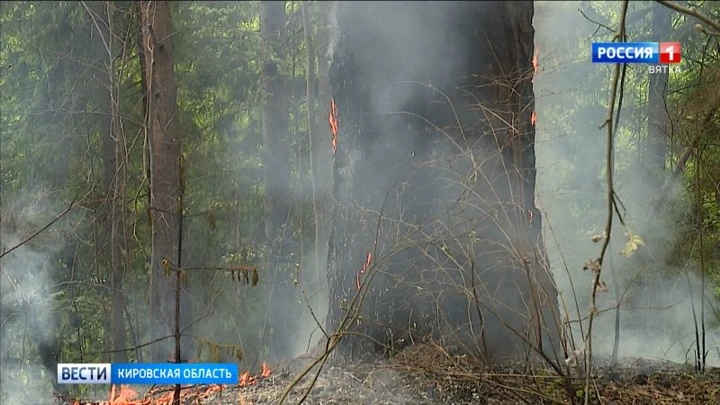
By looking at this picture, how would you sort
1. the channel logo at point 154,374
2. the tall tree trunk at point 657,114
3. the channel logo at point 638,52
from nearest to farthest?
the channel logo at point 638,52 → the channel logo at point 154,374 → the tall tree trunk at point 657,114

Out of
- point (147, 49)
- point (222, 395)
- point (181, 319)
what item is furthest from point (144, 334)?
→ point (147, 49)

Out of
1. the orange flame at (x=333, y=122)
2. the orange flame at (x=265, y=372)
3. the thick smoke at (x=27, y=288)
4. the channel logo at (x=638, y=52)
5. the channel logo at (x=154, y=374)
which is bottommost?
the orange flame at (x=265, y=372)

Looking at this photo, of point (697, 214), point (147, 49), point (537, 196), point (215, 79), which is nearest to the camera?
point (537, 196)

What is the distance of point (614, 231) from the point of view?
2.70m

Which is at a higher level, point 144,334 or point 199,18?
point 199,18

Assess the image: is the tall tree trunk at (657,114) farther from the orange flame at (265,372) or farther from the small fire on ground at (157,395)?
the small fire on ground at (157,395)

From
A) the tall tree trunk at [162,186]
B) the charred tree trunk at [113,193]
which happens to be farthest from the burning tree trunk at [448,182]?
the charred tree trunk at [113,193]

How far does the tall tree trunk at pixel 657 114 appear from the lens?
2.79 m

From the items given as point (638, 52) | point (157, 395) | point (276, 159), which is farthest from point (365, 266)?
point (276, 159)

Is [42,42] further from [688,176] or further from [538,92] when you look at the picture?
[688,176]

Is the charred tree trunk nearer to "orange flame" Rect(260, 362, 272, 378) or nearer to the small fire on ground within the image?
the small fire on ground

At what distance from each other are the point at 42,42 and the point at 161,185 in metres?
0.80

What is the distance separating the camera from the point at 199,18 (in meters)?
3.87

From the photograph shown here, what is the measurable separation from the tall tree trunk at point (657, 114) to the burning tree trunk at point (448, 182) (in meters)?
0.55
